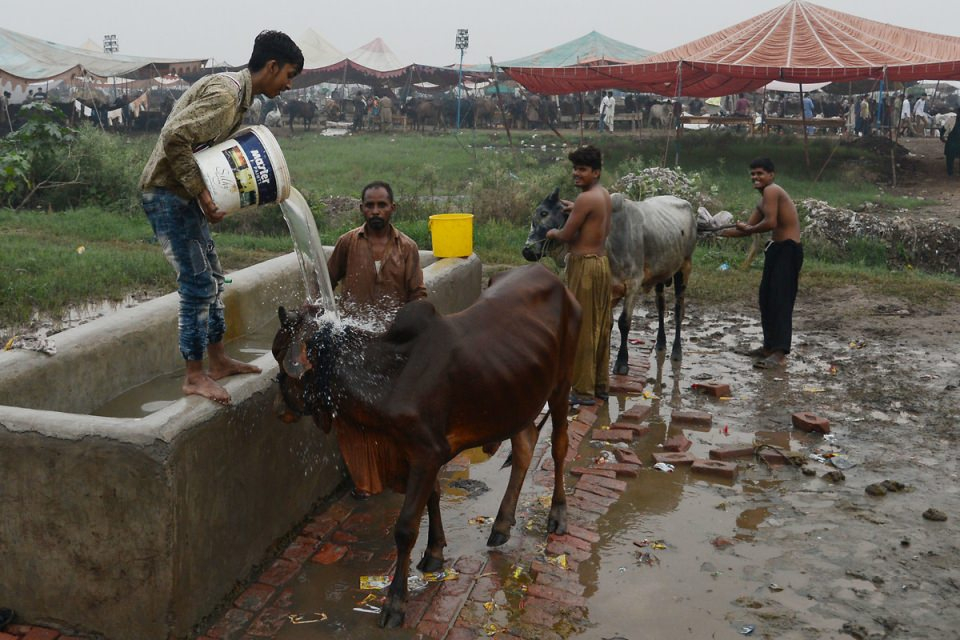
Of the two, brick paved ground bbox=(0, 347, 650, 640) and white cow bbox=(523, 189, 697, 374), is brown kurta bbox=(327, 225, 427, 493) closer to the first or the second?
brick paved ground bbox=(0, 347, 650, 640)

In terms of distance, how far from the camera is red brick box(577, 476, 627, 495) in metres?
Result: 5.51

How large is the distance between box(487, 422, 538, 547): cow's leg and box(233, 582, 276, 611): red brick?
114cm

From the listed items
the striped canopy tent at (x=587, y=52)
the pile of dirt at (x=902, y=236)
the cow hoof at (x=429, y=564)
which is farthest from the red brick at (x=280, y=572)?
the striped canopy tent at (x=587, y=52)

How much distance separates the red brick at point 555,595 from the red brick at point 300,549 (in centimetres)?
111

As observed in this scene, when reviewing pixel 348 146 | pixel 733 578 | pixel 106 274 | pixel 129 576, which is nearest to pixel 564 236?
pixel 733 578

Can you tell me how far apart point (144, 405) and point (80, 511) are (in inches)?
67.8

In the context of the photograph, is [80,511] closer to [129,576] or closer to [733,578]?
[129,576]

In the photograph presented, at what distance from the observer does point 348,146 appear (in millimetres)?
26078

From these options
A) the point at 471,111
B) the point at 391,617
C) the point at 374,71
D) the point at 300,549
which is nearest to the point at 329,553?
the point at 300,549

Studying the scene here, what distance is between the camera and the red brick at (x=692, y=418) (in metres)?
6.65

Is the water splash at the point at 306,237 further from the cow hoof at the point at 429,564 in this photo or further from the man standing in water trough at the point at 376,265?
the cow hoof at the point at 429,564

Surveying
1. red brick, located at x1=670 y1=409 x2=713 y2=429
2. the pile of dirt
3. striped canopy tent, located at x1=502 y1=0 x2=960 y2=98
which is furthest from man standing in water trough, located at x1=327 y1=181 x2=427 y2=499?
striped canopy tent, located at x1=502 y1=0 x2=960 y2=98

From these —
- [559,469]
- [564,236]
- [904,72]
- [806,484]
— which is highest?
[904,72]

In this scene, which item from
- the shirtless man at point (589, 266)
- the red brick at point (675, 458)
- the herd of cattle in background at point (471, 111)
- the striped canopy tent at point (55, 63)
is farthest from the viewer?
the herd of cattle in background at point (471, 111)
